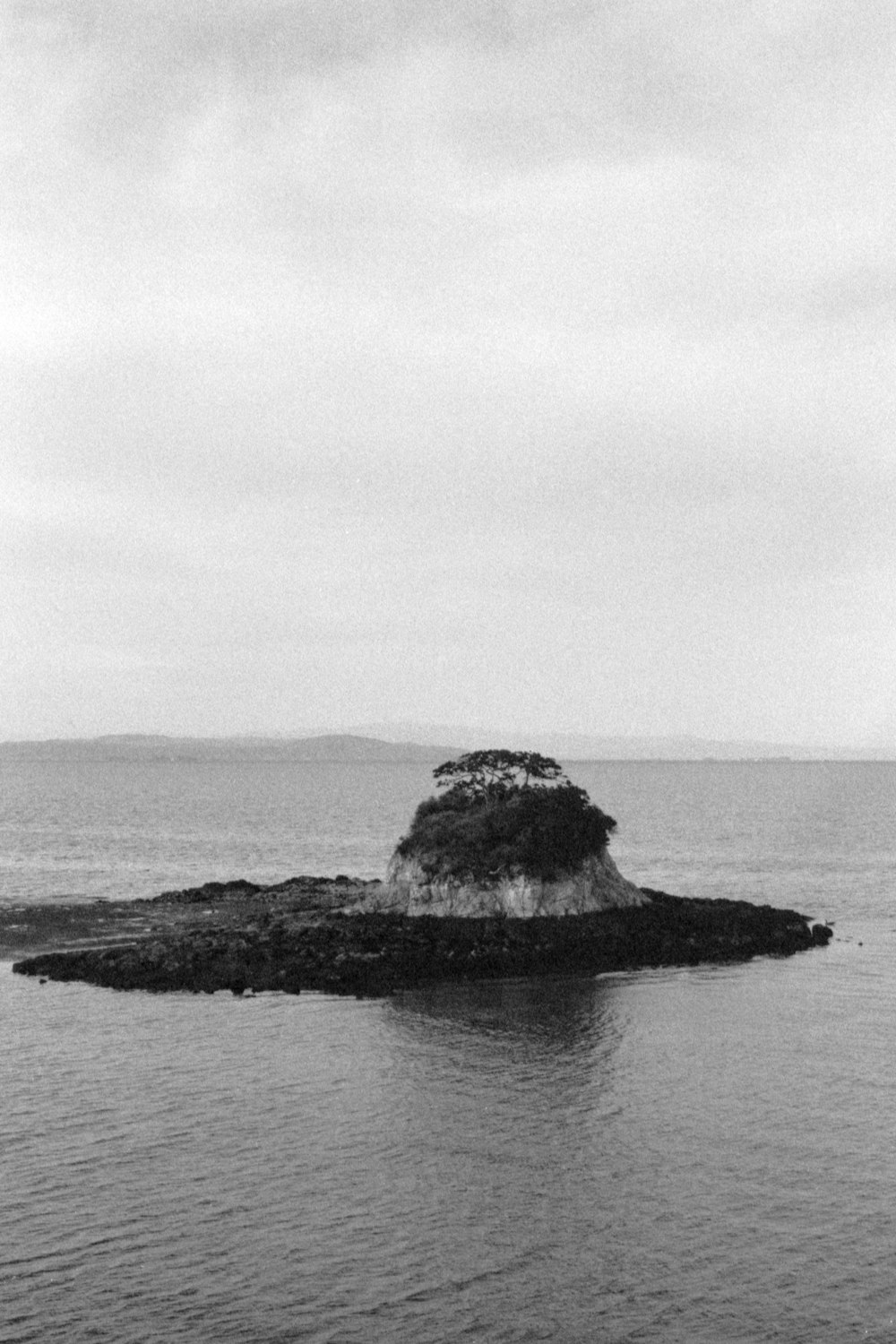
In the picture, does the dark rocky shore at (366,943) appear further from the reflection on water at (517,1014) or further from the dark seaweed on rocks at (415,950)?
the reflection on water at (517,1014)

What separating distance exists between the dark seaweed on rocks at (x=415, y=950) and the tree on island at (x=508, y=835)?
11.7 feet

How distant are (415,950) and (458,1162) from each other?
98.6 feet

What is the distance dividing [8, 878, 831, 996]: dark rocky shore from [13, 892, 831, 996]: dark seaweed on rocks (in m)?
0.09

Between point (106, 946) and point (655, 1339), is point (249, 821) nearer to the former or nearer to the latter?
point (106, 946)

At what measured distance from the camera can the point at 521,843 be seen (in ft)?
247

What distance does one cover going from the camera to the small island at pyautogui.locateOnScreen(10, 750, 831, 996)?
6272cm

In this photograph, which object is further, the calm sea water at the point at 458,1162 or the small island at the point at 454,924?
the small island at the point at 454,924

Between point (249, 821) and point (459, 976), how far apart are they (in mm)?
125770

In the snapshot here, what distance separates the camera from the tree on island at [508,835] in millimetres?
74875

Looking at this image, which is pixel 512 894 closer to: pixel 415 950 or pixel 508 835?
pixel 508 835

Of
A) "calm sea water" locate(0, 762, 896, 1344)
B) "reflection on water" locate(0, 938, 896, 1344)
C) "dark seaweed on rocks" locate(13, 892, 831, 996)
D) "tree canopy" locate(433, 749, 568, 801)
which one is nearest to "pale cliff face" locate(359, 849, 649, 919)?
"dark seaweed on rocks" locate(13, 892, 831, 996)

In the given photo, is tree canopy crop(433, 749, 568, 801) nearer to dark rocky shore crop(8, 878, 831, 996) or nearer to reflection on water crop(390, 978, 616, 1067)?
dark rocky shore crop(8, 878, 831, 996)

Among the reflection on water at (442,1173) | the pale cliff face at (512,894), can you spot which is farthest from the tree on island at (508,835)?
the reflection on water at (442,1173)

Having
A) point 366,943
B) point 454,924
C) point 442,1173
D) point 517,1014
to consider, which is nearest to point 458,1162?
point 442,1173
